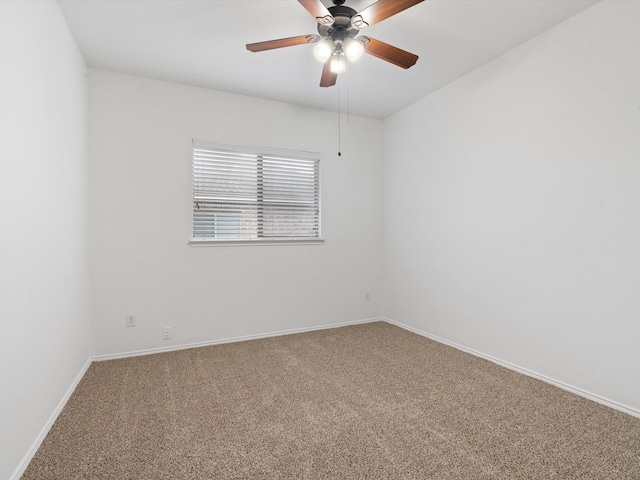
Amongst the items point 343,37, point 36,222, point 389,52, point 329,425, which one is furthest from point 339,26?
point 329,425

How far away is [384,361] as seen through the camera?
118 inches

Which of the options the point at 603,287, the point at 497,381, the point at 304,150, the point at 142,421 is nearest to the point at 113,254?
the point at 142,421

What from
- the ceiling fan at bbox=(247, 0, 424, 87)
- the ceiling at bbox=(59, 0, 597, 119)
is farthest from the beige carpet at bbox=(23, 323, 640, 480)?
the ceiling at bbox=(59, 0, 597, 119)

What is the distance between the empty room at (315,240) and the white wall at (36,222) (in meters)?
0.02

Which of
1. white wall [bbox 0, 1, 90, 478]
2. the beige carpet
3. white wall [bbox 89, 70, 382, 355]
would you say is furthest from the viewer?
white wall [bbox 89, 70, 382, 355]

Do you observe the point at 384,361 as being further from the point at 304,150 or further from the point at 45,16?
the point at 45,16

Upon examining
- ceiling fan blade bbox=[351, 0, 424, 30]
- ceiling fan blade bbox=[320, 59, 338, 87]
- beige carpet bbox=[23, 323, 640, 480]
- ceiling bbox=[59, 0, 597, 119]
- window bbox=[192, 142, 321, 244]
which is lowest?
beige carpet bbox=[23, 323, 640, 480]

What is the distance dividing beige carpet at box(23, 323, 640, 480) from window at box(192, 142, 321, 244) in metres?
1.36

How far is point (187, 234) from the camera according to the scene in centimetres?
336

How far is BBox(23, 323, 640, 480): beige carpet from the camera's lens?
1.59 meters

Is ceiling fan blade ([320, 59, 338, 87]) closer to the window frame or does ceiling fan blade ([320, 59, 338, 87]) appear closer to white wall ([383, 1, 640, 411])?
the window frame

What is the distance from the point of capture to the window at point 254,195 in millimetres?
3488

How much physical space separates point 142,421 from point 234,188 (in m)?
2.31

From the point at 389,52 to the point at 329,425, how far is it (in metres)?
2.41
